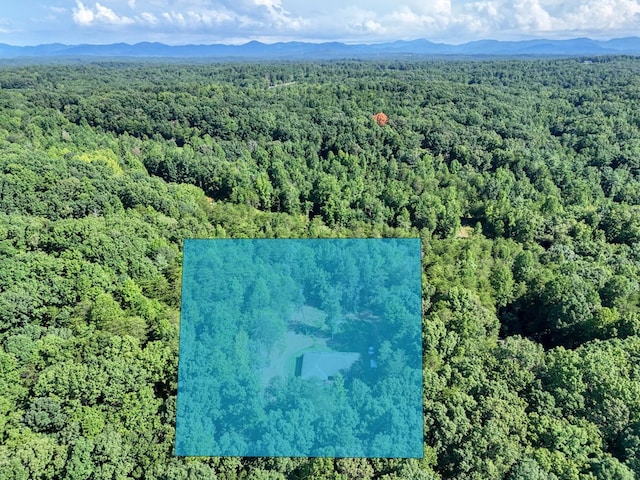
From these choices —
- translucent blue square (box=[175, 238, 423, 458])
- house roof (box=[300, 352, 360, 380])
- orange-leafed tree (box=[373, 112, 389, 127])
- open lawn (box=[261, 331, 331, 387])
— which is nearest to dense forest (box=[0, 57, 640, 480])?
translucent blue square (box=[175, 238, 423, 458])

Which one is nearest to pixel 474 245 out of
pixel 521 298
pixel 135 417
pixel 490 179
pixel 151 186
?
pixel 521 298

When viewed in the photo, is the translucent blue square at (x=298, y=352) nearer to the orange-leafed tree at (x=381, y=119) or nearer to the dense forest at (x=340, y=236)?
the dense forest at (x=340, y=236)

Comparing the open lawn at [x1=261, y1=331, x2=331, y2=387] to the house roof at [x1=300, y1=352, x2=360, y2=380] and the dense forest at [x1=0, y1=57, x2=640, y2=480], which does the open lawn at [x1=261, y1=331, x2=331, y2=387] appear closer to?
the house roof at [x1=300, y1=352, x2=360, y2=380]

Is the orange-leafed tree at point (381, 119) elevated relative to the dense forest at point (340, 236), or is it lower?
elevated

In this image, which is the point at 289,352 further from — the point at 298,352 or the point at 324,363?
the point at 324,363

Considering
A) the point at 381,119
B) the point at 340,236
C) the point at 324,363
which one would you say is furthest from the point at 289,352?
the point at 381,119

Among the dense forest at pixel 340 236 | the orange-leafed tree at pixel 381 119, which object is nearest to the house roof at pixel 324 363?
the dense forest at pixel 340 236
